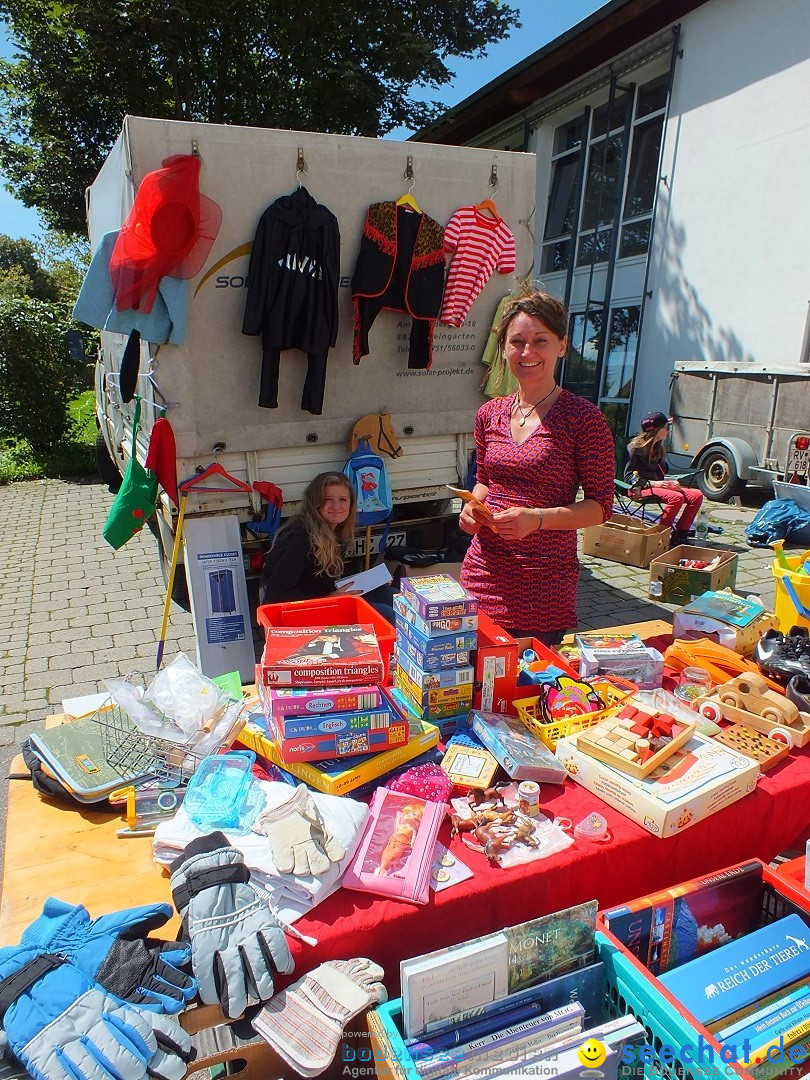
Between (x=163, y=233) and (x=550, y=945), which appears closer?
(x=550, y=945)

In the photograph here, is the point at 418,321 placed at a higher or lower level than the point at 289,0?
lower

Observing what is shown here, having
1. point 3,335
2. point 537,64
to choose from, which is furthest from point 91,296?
point 537,64

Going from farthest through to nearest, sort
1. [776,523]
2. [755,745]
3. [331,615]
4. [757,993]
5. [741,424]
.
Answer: [741,424] → [776,523] → [331,615] → [755,745] → [757,993]

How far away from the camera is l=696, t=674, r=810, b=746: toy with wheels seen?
2.14 metres

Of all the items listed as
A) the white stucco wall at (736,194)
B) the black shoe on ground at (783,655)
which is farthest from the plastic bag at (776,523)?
the black shoe on ground at (783,655)

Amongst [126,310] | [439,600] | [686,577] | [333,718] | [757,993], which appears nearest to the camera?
[757,993]

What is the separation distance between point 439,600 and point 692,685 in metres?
1.05

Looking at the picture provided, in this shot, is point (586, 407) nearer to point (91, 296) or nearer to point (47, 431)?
point (91, 296)

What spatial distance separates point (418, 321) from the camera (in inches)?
190

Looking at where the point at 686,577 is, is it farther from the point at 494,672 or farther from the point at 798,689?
the point at 494,672

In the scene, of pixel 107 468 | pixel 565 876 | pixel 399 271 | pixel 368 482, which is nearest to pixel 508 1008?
pixel 565 876

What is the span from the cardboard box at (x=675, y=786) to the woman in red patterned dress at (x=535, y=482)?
80cm

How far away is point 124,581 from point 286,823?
549 cm

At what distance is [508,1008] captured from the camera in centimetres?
142
